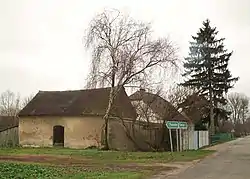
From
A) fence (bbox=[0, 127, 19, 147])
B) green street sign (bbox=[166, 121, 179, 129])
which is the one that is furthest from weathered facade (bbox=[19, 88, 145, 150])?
green street sign (bbox=[166, 121, 179, 129])

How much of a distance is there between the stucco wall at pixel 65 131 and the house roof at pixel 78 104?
0.57 meters

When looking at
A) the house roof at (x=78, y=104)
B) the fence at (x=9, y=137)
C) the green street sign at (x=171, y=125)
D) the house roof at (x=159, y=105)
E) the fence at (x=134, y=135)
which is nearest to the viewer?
the green street sign at (x=171, y=125)

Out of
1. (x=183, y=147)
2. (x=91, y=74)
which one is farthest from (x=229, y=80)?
(x=91, y=74)

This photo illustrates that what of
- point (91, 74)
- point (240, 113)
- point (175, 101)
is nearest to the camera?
point (91, 74)

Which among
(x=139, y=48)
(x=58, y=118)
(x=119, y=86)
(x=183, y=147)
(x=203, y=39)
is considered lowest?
(x=183, y=147)

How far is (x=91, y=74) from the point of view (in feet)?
106

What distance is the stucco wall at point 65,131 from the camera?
38250 millimetres

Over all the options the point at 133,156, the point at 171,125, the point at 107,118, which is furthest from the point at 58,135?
the point at 171,125

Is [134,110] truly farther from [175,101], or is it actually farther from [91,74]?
[91,74]

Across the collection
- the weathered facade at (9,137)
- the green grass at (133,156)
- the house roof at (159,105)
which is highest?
the house roof at (159,105)

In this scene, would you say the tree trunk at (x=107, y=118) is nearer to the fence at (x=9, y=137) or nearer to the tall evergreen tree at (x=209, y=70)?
the fence at (x=9, y=137)

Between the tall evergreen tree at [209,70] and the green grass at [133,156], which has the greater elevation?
the tall evergreen tree at [209,70]

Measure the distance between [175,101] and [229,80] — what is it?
71.5 feet

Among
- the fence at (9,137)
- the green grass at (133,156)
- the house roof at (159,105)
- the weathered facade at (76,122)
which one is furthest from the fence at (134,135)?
the fence at (9,137)
